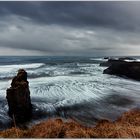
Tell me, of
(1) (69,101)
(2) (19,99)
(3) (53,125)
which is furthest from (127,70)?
(3) (53,125)

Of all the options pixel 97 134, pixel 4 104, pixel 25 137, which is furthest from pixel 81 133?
pixel 4 104

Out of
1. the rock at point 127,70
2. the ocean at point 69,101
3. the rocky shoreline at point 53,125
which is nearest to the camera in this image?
the rocky shoreline at point 53,125

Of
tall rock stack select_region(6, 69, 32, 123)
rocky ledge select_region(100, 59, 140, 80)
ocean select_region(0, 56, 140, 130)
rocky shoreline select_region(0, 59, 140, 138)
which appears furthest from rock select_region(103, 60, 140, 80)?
tall rock stack select_region(6, 69, 32, 123)

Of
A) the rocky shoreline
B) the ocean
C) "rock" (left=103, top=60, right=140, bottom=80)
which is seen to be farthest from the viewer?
"rock" (left=103, top=60, right=140, bottom=80)

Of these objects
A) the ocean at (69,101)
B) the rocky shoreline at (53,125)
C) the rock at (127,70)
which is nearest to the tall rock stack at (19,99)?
the rocky shoreline at (53,125)

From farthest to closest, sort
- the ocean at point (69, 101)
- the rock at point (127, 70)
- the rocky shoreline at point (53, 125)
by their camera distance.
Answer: the rock at point (127, 70), the ocean at point (69, 101), the rocky shoreline at point (53, 125)

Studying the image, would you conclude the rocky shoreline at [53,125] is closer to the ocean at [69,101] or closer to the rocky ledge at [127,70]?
the ocean at [69,101]

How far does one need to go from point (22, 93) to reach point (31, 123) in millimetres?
901

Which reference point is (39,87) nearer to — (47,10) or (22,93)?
(22,93)

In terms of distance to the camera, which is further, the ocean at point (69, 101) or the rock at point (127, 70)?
the rock at point (127, 70)

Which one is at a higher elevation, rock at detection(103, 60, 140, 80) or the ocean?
rock at detection(103, 60, 140, 80)

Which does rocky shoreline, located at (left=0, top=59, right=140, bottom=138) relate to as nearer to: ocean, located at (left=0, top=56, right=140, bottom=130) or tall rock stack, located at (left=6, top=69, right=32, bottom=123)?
tall rock stack, located at (left=6, top=69, right=32, bottom=123)

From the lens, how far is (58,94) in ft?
24.8

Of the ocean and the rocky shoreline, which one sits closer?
the rocky shoreline
